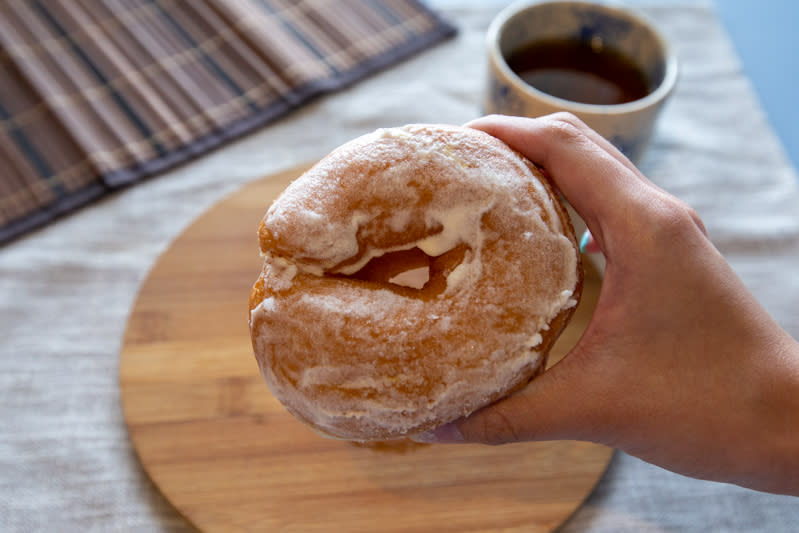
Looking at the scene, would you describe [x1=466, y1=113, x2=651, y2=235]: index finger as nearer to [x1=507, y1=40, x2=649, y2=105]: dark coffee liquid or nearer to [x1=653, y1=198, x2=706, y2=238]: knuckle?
[x1=653, y1=198, x2=706, y2=238]: knuckle

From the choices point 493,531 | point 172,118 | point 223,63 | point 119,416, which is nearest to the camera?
point 493,531

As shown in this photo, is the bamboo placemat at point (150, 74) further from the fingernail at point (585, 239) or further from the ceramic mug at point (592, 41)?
the fingernail at point (585, 239)

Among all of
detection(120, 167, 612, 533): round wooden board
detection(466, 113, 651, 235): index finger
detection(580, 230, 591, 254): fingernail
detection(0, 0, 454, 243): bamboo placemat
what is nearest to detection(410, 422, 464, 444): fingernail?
detection(120, 167, 612, 533): round wooden board

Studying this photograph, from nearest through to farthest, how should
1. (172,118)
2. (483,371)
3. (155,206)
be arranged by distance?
(483,371)
(155,206)
(172,118)

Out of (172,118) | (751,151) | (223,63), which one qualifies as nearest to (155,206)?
(172,118)

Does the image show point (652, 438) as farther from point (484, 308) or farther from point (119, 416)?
point (119, 416)

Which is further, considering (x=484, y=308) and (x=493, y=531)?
(x=493, y=531)

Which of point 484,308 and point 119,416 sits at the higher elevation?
point 484,308
